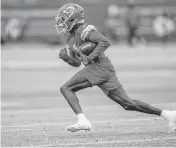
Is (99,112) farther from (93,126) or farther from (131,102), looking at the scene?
(131,102)

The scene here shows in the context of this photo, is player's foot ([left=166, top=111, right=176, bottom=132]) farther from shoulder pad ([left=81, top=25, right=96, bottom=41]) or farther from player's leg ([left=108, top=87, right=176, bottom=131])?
shoulder pad ([left=81, top=25, right=96, bottom=41])

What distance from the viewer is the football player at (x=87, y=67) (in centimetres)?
895

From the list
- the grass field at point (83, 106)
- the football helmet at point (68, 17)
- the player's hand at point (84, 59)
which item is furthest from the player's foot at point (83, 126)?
the football helmet at point (68, 17)

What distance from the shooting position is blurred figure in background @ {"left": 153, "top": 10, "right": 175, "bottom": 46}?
39.6m

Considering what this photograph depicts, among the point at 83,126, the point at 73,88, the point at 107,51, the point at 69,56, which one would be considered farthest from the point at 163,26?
the point at 83,126

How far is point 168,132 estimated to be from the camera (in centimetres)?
898

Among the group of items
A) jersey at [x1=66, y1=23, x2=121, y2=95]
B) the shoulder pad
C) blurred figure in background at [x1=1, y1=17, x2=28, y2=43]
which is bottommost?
blurred figure in background at [x1=1, y1=17, x2=28, y2=43]

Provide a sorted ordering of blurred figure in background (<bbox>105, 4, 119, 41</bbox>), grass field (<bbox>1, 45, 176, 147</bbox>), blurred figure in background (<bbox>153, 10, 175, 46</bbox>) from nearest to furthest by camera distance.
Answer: grass field (<bbox>1, 45, 176, 147</bbox>) < blurred figure in background (<bbox>153, 10, 175, 46</bbox>) < blurred figure in background (<bbox>105, 4, 119, 41</bbox>)

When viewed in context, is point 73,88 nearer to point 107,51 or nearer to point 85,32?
point 85,32

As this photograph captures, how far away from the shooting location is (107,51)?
31969 mm

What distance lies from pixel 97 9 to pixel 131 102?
111ft

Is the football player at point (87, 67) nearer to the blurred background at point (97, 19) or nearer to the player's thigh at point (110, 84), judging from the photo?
the player's thigh at point (110, 84)

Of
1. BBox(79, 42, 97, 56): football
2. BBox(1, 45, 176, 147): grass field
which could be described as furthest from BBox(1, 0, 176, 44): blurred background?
BBox(79, 42, 97, 56): football

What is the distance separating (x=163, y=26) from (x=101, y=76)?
3184cm
